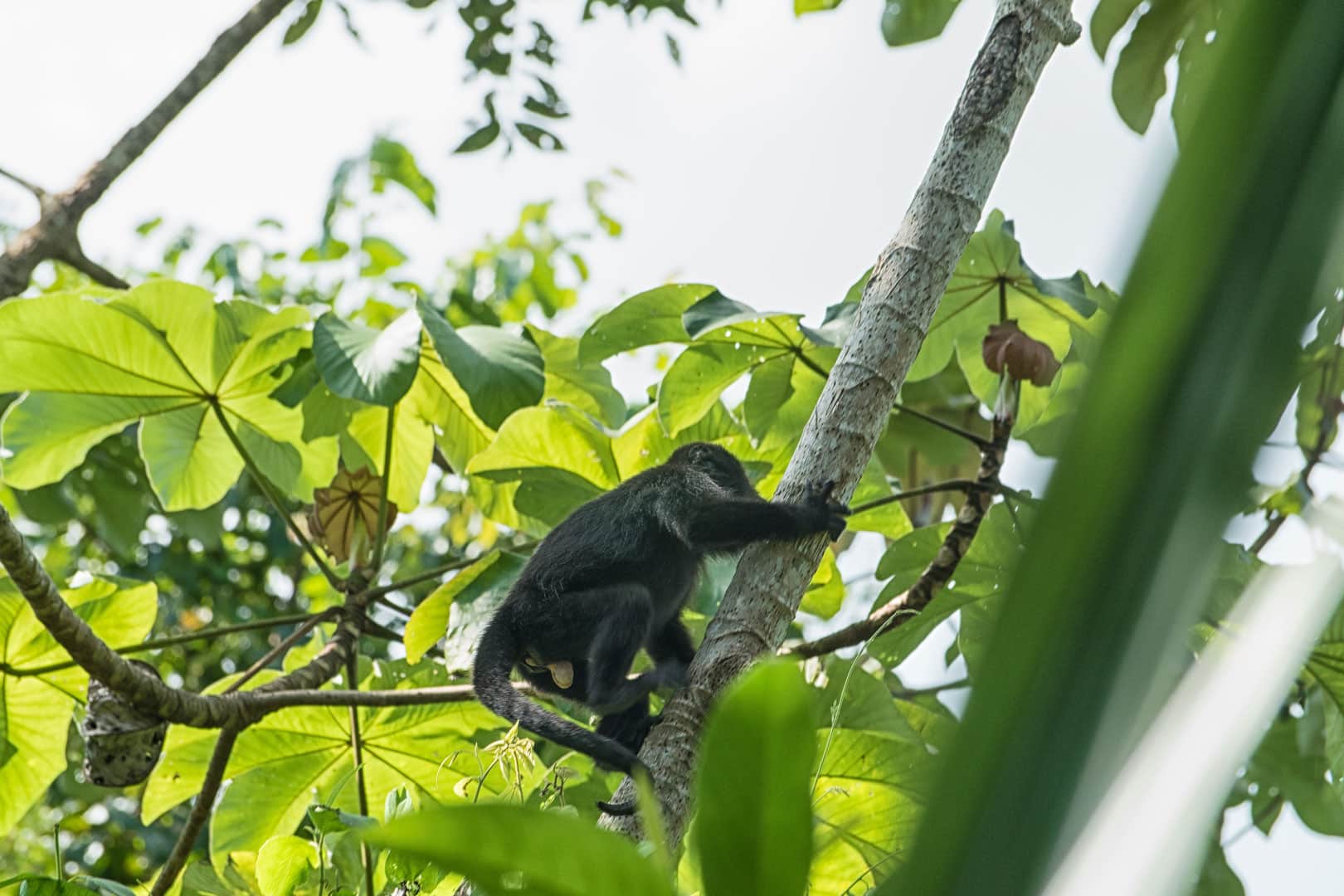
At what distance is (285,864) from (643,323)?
191 centimetres

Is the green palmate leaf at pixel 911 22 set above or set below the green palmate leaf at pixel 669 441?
above

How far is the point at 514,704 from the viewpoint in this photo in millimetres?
2797

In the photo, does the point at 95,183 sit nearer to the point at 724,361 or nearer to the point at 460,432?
the point at 460,432

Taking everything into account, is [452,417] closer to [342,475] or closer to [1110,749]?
[342,475]

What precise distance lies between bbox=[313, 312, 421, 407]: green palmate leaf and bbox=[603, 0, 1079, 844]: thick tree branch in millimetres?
1209

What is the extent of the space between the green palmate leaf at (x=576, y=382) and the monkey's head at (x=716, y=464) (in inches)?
15.5

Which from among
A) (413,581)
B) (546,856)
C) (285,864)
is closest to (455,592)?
(413,581)

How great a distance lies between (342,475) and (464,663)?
1201mm

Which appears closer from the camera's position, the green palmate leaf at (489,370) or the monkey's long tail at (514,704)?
the monkey's long tail at (514,704)

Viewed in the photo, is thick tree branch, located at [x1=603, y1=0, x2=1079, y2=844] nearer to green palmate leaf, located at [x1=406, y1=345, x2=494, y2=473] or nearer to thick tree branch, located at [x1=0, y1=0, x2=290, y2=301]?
green palmate leaf, located at [x1=406, y1=345, x2=494, y2=473]

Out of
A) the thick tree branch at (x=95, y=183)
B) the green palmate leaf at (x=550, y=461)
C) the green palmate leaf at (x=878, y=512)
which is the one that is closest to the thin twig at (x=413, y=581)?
the green palmate leaf at (x=550, y=461)

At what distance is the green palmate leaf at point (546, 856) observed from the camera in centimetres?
55

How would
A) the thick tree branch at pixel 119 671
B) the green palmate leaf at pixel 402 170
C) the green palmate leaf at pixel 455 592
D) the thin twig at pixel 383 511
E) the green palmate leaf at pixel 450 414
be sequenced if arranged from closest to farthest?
1. the thick tree branch at pixel 119 671
2. the green palmate leaf at pixel 455 592
3. the thin twig at pixel 383 511
4. the green palmate leaf at pixel 450 414
5. the green palmate leaf at pixel 402 170

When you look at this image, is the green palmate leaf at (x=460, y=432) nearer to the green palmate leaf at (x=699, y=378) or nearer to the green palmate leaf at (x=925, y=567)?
the green palmate leaf at (x=699, y=378)
